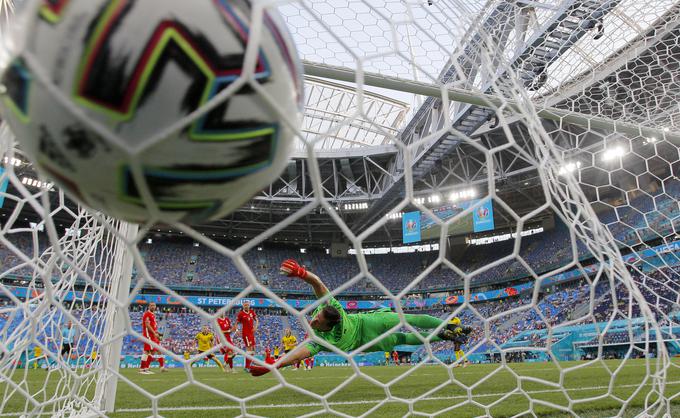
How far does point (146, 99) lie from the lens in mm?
878

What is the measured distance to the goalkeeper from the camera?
10.9ft

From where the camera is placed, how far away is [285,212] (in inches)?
907

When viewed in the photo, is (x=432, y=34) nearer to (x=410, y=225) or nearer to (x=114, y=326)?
(x=114, y=326)

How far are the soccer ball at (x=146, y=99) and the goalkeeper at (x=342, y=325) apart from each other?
7.43 ft

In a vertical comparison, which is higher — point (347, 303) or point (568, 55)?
point (568, 55)

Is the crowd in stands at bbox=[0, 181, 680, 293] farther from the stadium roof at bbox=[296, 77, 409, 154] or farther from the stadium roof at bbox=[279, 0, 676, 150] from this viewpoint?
the stadium roof at bbox=[279, 0, 676, 150]

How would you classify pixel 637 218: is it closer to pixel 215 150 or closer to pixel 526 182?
pixel 526 182

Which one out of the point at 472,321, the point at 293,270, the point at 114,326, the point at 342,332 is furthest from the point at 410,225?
the point at 114,326

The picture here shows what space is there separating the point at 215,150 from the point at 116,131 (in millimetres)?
193

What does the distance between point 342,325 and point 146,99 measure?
9.60 ft

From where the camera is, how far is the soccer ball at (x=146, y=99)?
871 millimetres

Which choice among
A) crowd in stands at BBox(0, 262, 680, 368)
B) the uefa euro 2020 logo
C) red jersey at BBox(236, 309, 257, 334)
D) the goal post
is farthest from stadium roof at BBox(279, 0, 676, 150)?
the uefa euro 2020 logo

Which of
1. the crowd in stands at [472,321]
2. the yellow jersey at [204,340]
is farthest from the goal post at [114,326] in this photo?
the crowd in stands at [472,321]

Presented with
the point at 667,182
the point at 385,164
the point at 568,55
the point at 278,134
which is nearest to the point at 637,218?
the point at 667,182
